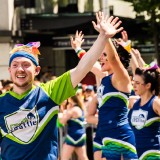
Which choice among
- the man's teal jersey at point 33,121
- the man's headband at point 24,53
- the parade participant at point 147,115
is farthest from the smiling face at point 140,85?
the man's teal jersey at point 33,121

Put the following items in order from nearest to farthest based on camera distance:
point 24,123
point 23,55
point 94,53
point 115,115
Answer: point 94,53, point 24,123, point 23,55, point 115,115

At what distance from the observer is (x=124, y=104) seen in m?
8.33

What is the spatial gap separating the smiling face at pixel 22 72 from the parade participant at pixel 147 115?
3.29 meters

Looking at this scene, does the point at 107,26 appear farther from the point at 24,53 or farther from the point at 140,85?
the point at 140,85

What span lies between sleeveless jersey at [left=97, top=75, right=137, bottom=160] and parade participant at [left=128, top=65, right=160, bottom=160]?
0.38 metres

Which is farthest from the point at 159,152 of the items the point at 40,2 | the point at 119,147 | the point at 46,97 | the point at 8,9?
the point at 40,2

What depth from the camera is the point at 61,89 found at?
5.70 meters

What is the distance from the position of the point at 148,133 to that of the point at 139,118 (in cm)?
22

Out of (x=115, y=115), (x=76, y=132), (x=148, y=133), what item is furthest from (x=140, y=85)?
(x=76, y=132)

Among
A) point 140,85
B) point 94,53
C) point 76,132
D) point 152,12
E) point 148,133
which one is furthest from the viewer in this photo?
point 152,12

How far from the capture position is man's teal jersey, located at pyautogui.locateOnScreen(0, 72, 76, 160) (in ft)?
18.5

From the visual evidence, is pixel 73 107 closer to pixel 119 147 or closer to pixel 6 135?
pixel 119 147

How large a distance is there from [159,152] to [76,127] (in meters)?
6.01

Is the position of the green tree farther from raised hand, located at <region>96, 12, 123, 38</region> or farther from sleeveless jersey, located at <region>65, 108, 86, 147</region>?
raised hand, located at <region>96, 12, 123, 38</region>
